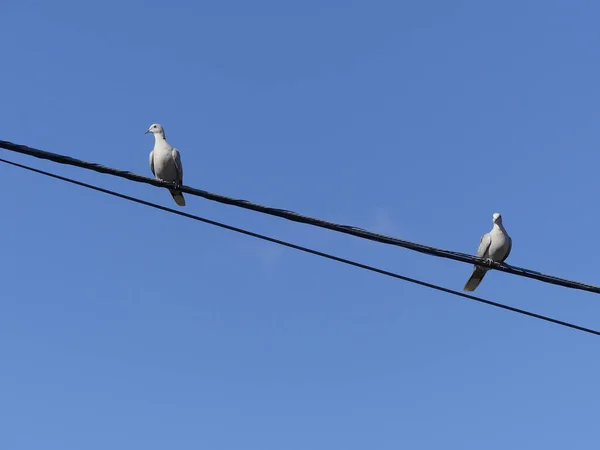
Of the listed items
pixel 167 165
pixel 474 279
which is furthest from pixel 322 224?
pixel 167 165

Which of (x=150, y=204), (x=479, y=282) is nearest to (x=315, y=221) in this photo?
(x=150, y=204)

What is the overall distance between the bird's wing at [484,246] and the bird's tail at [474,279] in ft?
1.91

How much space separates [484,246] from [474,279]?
74cm

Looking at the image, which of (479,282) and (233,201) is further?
(479,282)

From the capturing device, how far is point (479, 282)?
44.2ft

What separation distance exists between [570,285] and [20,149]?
180 inches

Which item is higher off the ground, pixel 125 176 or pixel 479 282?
pixel 479 282

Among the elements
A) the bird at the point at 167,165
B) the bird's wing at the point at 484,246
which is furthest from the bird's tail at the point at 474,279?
the bird at the point at 167,165

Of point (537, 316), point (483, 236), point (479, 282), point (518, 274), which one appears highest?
point (483, 236)

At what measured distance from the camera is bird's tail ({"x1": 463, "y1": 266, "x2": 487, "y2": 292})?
1332 centimetres

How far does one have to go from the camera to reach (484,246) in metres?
14.0

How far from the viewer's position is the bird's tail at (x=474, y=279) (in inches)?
524

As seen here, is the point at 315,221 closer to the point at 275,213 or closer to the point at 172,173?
the point at 275,213

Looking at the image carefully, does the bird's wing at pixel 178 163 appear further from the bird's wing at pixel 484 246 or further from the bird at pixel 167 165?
the bird's wing at pixel 484 246
